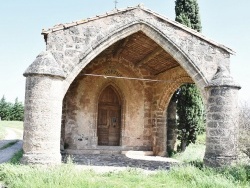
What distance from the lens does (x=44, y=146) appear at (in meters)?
7.54

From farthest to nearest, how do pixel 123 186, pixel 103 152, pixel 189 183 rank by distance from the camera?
pixel 103 152
pixel 189 183
pixel 123 186

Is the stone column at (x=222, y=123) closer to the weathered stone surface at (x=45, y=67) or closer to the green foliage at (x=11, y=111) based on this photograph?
the weathered stone surface at (x=45, y=67)

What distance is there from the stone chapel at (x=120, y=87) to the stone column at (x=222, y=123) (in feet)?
0.08

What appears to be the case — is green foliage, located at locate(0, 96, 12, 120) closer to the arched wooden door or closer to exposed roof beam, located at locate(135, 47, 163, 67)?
the arched wooden door

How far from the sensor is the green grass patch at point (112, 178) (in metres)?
6.07

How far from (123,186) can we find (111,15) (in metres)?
4.62

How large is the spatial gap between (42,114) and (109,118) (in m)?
5.23

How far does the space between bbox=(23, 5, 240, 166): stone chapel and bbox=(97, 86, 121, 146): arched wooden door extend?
39 millimetres

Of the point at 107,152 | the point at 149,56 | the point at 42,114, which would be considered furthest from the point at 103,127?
the point at 42,114

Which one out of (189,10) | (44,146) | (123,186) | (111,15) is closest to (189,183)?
(123,186)

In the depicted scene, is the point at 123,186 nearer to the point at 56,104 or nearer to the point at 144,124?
the point at 56,104

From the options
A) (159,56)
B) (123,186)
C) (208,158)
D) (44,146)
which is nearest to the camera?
(123,186)

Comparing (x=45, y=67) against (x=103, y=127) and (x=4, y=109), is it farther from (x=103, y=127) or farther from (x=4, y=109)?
(x=4, y=109)

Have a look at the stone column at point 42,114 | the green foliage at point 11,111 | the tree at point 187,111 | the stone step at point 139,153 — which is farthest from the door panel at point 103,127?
the green foliage at point 11,111
